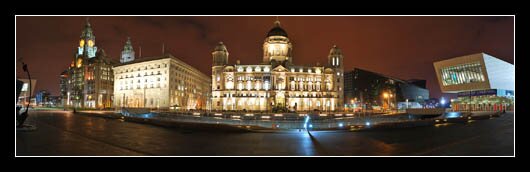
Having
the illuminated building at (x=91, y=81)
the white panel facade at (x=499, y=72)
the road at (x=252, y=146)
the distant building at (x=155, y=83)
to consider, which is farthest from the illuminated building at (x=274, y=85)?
the road at (x=252, y=146)

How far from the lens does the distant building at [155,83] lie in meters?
94.4

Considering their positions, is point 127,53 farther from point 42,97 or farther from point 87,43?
point 42,97

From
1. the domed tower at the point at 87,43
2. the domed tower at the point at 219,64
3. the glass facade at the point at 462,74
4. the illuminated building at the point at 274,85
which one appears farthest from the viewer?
the domed tower at the point at 87,43

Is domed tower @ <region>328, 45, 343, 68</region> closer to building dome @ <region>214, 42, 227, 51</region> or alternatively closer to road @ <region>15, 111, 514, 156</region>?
building dome @ <region>214, 42, 227, 51</region>

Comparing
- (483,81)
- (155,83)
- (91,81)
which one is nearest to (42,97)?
(91,81)

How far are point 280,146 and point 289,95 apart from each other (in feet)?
253

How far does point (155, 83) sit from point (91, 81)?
4256 cm

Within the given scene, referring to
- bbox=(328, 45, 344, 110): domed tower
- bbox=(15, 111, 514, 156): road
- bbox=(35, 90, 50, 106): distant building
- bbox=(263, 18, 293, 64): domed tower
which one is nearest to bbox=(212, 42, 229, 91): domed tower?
bbox=(263, 18, 293, 64): domed tower

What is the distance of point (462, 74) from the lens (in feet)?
268

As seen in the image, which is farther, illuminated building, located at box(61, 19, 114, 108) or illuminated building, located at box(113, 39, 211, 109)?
illuminated building, located at box(61, 19, 114, 108)

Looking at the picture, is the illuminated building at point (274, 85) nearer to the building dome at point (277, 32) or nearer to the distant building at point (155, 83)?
the building dome at point (277, 32)

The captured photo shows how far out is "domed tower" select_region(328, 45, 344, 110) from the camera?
98750mm

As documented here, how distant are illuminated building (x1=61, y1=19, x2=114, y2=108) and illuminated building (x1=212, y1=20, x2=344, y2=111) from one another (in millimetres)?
52926

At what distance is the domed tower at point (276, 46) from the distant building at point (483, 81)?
4784 cm
